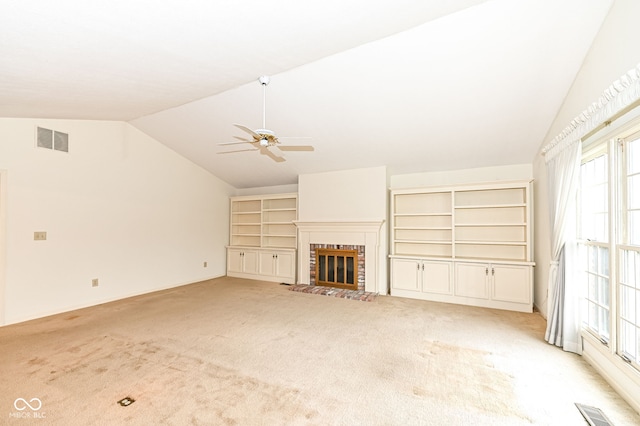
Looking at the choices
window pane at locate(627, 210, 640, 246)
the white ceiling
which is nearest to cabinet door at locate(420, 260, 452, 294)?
the white ceiling

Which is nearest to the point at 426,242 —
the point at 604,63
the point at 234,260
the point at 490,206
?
the point at 490,206

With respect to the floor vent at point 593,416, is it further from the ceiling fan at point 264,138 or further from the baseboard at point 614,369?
the ceiling fan at point 264,138

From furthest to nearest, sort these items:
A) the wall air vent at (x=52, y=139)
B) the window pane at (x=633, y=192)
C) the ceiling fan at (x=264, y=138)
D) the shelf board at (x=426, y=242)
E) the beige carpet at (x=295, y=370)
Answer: the shelf board at (x=426, y=242), the wall air vent at (x=52, y=139), the ceiling fan at (x=264, y=138), the window pane at (x=633, y=192), the beige carpet at (x=295, y=370)

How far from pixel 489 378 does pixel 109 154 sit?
6394 millimetres

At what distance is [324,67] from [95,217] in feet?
15.0

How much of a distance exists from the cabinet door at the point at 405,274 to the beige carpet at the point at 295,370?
0.95m

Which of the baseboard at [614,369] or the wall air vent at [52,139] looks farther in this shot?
the wall air vent at [52,139]

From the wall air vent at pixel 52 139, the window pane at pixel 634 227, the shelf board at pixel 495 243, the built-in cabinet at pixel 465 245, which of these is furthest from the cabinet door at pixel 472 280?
the wall air vent at pixel 52 139

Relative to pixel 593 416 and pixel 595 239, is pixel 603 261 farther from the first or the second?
pixel 593 416

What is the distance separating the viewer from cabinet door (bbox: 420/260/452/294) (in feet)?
15.9

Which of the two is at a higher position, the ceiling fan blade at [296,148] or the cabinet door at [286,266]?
the ceiling fan blade at [296,148]

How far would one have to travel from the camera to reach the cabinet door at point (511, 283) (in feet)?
14.1

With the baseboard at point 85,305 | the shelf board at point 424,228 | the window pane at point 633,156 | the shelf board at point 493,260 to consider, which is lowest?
the baseboard at point 85,305

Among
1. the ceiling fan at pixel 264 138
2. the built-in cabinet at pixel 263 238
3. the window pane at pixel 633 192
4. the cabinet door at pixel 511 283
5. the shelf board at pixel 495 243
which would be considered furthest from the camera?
the built-in cabinet at pixel 263 238
